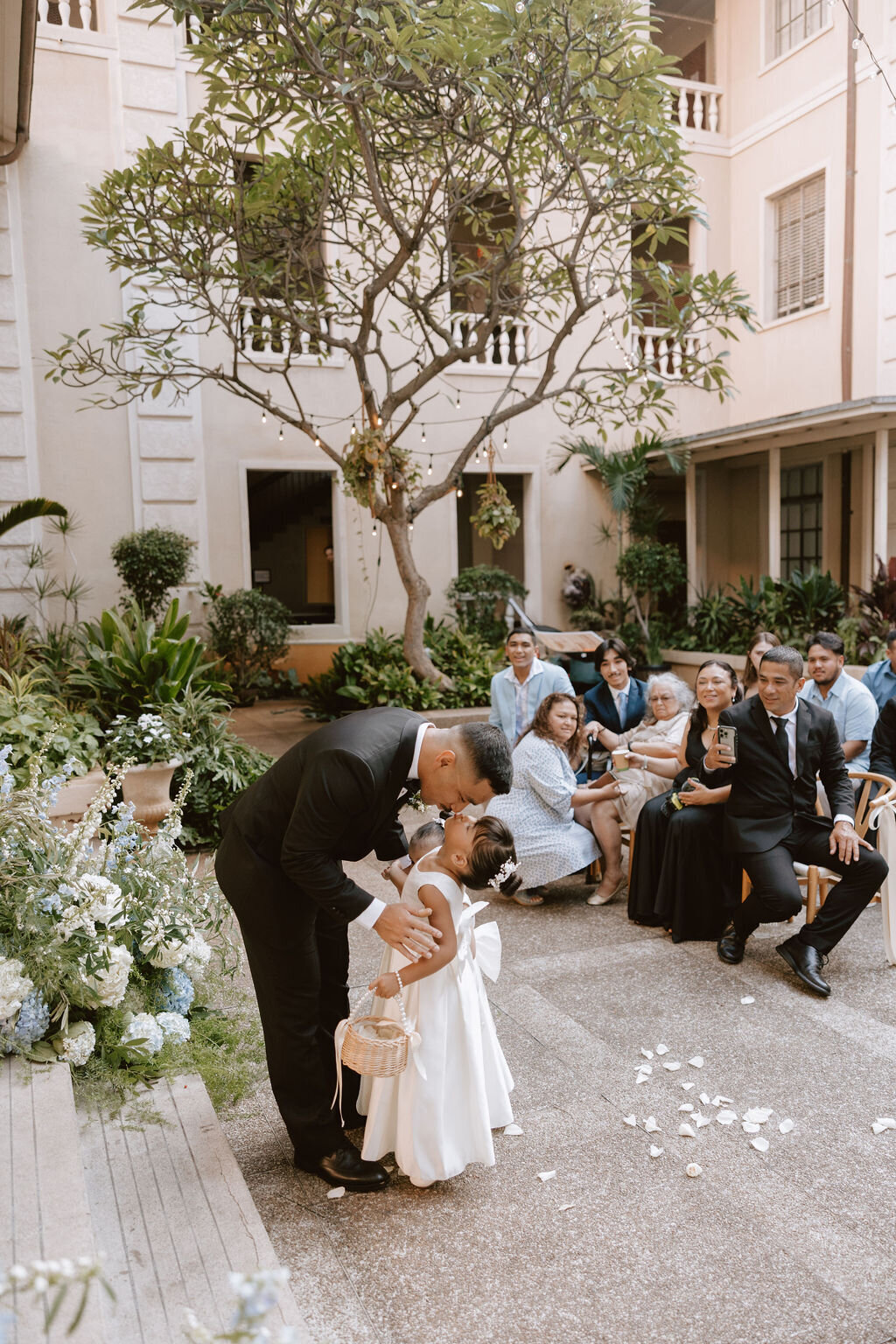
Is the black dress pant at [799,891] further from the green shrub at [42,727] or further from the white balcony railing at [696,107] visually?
the white balcony railing at [696,107]

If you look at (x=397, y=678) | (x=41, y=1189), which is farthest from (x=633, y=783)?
(x=397, y=678)

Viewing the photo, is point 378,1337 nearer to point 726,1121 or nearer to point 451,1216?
point 451,1216

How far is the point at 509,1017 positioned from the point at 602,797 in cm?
200

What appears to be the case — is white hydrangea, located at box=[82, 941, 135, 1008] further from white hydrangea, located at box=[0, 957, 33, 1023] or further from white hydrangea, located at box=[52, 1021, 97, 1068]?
white hydrangea, located at box=[0, 957, 33, 1023]

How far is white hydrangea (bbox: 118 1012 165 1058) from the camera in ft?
10.8

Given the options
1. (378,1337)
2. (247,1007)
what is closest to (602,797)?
(247,1007)

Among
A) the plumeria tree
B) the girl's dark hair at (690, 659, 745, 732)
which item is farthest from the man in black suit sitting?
the plumeria tree

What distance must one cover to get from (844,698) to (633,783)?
144 cm

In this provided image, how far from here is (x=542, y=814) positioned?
5.86 meters

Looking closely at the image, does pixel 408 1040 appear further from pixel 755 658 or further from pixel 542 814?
pixel 755 658

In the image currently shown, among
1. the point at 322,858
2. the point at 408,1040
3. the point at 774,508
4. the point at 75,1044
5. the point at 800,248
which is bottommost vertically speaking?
the point at 75,1044

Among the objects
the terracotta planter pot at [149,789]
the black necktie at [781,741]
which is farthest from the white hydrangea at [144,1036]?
the black necktie at [781,741]

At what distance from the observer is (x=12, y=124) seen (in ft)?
36.6

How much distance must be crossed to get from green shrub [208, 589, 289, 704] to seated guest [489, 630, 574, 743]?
6249mm
